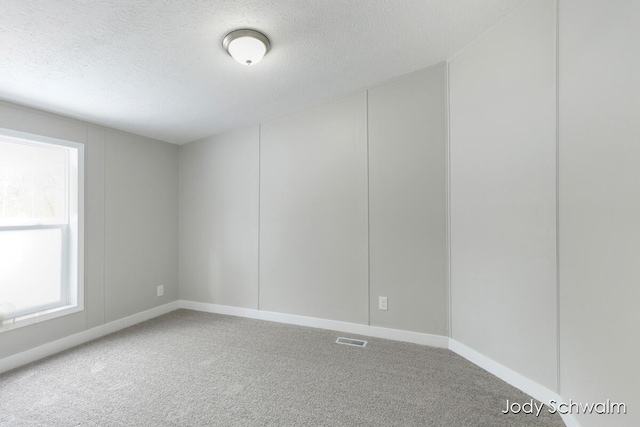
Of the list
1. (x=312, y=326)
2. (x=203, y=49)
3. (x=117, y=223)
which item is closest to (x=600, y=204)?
(x=203, y=49)

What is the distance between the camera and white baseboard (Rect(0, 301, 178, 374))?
93.9 inches

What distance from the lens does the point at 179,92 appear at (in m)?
2.49

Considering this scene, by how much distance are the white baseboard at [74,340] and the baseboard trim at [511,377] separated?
346cm

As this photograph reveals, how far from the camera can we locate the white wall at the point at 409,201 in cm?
258

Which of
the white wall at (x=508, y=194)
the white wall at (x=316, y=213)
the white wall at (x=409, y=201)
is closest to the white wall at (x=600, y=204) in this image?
the white wall at (x=508, y=194)

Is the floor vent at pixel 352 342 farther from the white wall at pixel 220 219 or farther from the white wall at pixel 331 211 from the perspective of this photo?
the white wall at pixel 220 219

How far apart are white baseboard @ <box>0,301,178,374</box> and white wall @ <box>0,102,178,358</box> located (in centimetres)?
5

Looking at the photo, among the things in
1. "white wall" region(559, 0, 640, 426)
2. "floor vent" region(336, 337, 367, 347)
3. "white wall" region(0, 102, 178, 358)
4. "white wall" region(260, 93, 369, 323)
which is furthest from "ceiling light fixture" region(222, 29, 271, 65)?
"floor vent" region(336, 337, 367, 347)

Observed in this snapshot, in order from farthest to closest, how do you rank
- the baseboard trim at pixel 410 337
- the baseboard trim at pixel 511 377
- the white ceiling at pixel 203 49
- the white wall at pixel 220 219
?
the white wall at pixel 220 219 → the baseboard trim at pixel 410 337 → the baseboard trim at pixel 511 377 → the white ceiling at pixel 203 49

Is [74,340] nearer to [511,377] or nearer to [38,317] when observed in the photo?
[38,317]

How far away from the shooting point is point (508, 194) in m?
2.01

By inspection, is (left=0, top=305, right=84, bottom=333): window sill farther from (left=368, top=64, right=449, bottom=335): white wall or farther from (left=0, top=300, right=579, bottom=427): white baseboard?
(left=368, top=64, right=449, bottom=335): white wall

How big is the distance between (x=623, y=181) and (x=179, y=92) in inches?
117

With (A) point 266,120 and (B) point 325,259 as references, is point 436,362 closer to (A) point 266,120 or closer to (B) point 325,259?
(B) point 325,259
